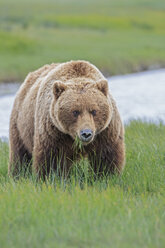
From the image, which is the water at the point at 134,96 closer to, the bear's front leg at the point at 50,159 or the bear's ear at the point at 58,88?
the bear's front leg at the point at 50,159

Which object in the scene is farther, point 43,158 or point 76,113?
point 43,158

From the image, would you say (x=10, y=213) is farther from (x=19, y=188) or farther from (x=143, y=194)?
(x=143, y=194)

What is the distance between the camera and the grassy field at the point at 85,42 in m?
20.4

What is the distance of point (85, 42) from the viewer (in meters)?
26.5

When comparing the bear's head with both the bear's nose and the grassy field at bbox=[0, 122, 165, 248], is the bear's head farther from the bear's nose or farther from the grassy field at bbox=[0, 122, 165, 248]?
the grassy field at bbox=[0, 122, 165, 248]

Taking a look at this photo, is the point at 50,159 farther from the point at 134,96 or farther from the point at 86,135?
the point at 134,96

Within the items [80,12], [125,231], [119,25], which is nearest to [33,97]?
[125,231]

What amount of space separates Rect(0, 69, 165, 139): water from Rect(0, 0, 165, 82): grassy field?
1.30m

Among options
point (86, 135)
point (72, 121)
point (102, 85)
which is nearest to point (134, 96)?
point (102, 85)

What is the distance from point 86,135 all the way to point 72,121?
0.33 m

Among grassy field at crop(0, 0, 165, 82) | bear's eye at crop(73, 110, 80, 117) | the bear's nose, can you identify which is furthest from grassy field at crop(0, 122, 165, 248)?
grassy field at crop(0, 0, 165, 82)

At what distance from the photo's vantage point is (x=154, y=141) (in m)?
7.11

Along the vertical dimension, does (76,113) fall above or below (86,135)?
above

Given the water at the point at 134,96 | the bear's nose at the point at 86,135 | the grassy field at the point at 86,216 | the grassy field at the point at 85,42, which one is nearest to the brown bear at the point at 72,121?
the bear's nose at the point at 86,135
